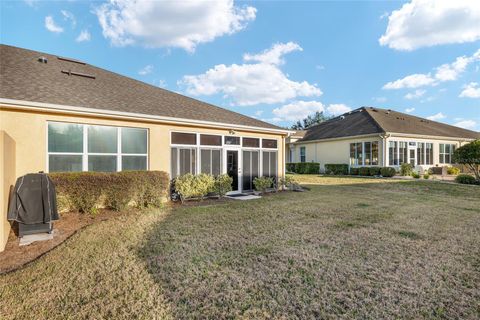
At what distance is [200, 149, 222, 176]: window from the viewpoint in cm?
996

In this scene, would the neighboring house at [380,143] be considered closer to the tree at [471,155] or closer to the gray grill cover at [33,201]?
the tree at [471,155]

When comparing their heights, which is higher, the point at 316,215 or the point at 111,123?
the point at 111,123

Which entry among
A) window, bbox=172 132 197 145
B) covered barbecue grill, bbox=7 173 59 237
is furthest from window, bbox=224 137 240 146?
covered barbecue grill, bbox=7 173 59 237

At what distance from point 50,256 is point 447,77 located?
96.5 ft

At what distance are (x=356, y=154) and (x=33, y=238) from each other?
22.2 m

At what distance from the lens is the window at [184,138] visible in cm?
927

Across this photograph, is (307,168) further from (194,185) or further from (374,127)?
(194,185)

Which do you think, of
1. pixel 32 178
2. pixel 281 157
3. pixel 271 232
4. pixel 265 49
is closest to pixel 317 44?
pixel 265 49

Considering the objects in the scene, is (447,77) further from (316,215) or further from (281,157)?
(316,215)

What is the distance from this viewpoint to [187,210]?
7.79 m

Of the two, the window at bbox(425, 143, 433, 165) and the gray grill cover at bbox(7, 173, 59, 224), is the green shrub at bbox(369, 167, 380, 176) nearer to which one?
the window at bbox(425, 143, 433, 165)

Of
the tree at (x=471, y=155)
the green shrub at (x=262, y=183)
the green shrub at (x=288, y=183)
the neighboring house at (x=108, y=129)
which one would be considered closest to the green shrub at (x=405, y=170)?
the tree at (x=471, y=155)

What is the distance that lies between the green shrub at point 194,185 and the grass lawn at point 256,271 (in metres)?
2.18

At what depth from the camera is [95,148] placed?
7.66m
